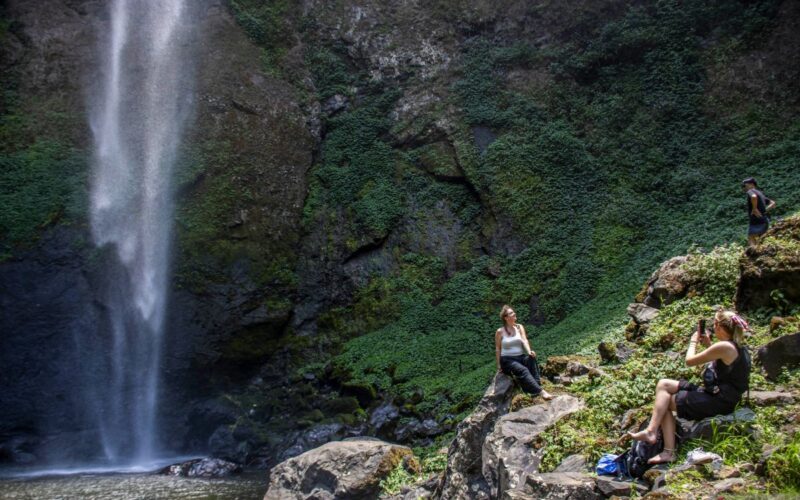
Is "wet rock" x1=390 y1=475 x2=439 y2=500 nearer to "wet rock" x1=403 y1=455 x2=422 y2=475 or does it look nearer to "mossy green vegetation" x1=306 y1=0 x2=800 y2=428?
"wet rock" x1=403 y1=455 x2=422 y2=475

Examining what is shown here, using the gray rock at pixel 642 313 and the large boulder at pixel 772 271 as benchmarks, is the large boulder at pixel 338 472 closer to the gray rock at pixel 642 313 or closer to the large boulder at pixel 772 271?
the gray rock at pixel 642 313

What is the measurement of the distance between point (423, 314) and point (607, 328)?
673cm

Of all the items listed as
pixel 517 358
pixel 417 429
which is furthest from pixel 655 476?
pixel 417 429

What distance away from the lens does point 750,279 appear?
723 centimetres

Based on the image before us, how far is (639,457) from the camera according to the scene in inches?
195

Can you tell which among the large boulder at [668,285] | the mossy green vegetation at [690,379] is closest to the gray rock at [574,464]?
the mossy green vegetation at [690,379]

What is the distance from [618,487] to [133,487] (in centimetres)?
1036

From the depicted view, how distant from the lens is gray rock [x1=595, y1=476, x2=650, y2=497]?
15.6 feet

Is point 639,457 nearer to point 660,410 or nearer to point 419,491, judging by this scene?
point 660,410

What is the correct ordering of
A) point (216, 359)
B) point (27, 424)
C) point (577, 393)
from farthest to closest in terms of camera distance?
point (216, 359) < point (27, 424) < point (577, 393)

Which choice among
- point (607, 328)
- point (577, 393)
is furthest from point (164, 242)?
point (577, 393)

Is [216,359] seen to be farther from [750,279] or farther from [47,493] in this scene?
[750,279]

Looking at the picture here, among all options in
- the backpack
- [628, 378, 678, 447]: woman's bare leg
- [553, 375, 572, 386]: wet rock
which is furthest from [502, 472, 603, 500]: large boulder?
[553, 375, 572, 386]: wet rock

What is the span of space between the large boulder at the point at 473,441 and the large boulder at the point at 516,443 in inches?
15.7
